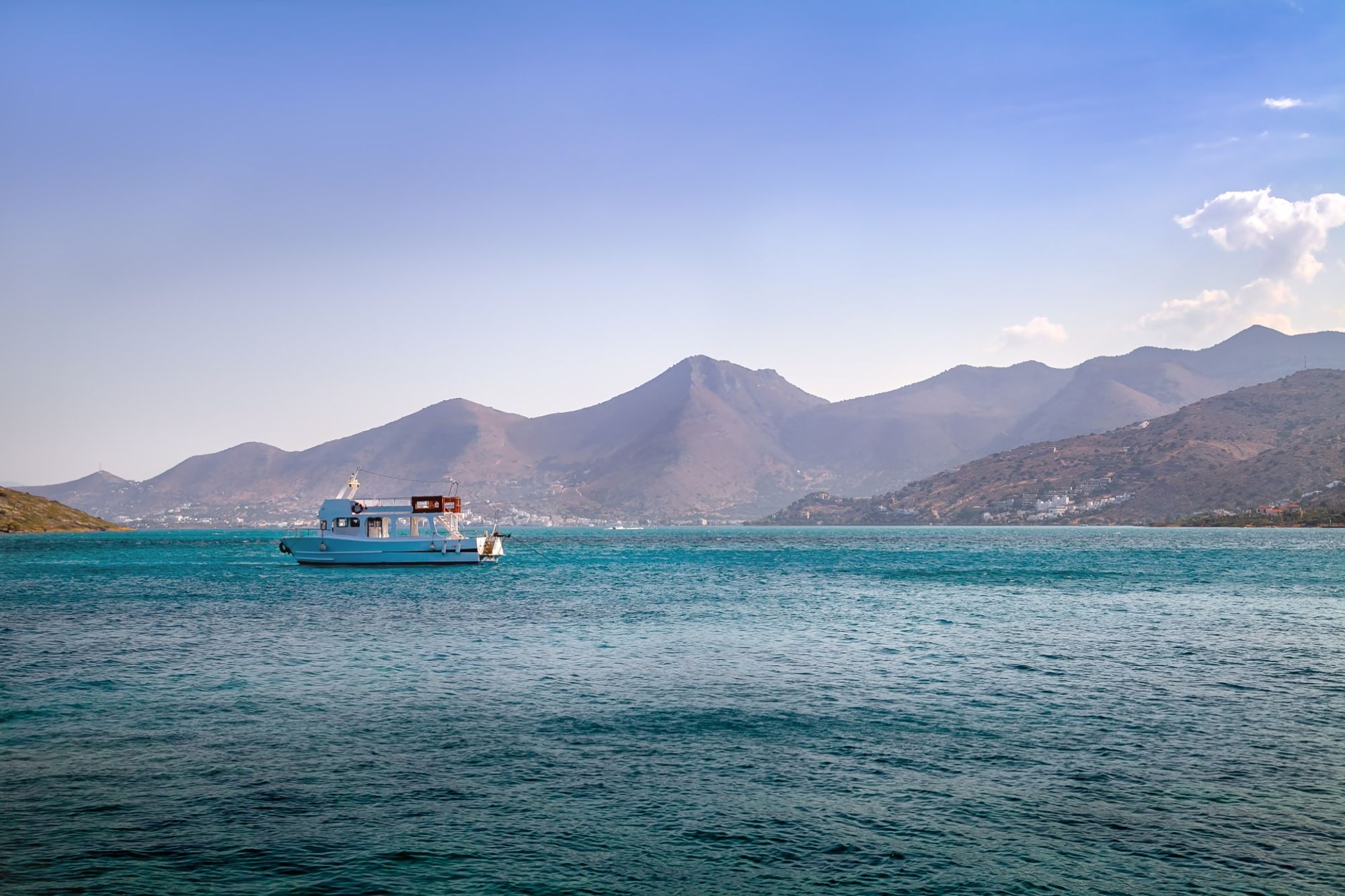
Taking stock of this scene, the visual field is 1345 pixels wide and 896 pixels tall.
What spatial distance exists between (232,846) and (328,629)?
117 feet

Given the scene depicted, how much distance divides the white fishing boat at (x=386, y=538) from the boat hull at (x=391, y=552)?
0.25 feet

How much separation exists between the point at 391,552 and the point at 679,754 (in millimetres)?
89321

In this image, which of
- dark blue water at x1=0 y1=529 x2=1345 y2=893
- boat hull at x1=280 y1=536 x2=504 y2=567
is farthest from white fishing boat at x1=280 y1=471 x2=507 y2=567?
dark blue water at x1=0 y1=529 x2=1345 y2=893

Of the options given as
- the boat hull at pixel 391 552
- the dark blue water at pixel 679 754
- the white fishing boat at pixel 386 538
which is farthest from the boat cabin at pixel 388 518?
the dark blue water at pixel 679 754

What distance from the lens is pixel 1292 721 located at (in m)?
25.9

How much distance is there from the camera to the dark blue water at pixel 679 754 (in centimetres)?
1563

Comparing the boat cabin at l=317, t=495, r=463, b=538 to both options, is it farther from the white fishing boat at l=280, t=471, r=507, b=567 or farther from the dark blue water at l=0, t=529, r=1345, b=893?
the dark blue water at l=0, t=529, r=1345, b=893

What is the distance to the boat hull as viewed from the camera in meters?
106

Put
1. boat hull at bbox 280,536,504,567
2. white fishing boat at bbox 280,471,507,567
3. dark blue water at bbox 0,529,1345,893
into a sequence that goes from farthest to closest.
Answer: white fishing boat at bbox 280,471,507,567 < boat hull at bbox 280,536,504,567 < dark blue water at bbox 0,529,1345,893

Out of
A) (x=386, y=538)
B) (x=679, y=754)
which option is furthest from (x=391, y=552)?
(x=679, y=754)

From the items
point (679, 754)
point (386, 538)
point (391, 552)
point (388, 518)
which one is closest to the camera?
point (679, 754)

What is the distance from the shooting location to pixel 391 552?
348ft

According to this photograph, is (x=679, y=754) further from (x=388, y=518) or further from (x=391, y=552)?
(x=388, y=518)

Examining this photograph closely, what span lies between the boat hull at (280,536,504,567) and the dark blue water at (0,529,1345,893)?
5077 cm
